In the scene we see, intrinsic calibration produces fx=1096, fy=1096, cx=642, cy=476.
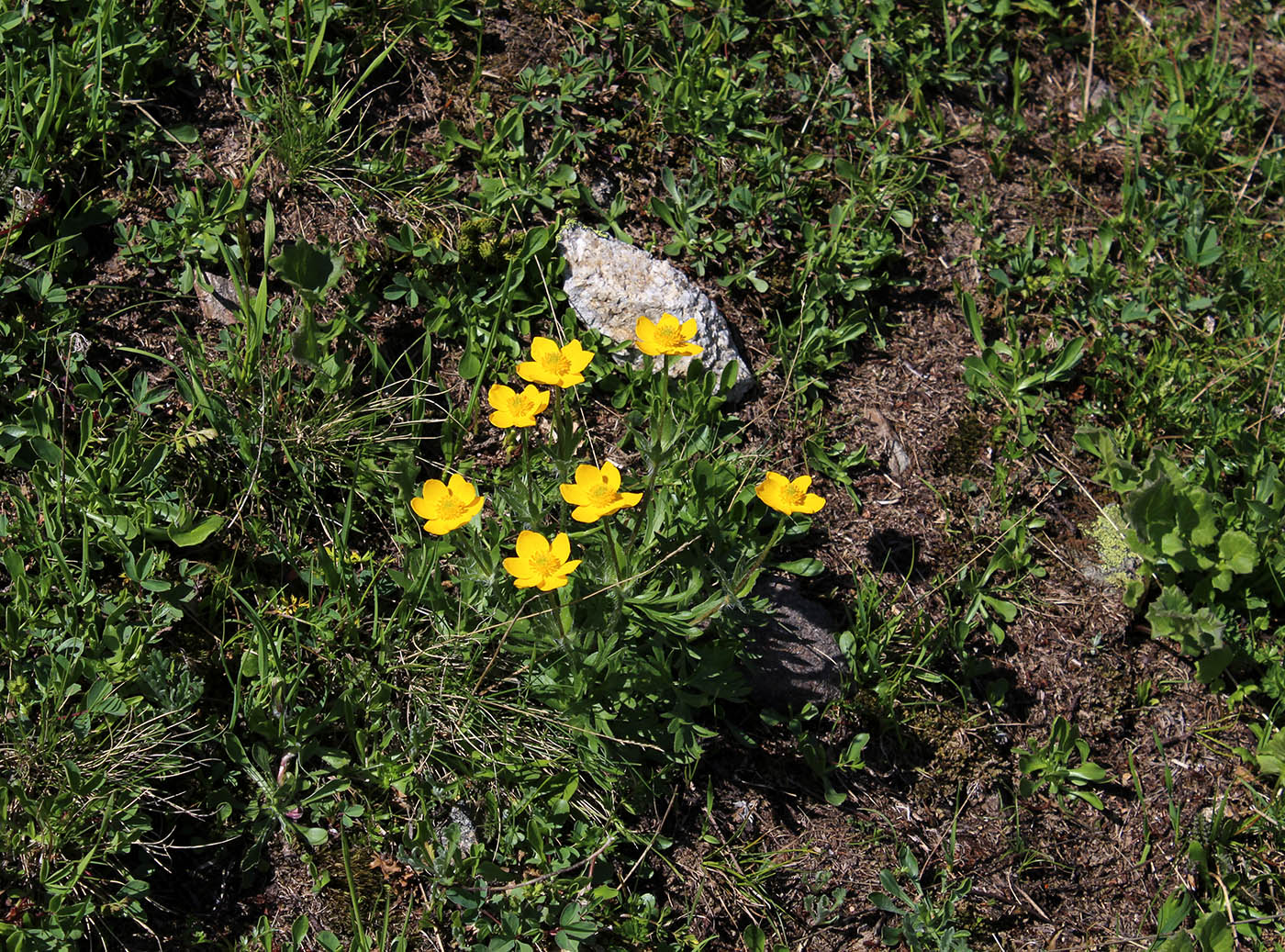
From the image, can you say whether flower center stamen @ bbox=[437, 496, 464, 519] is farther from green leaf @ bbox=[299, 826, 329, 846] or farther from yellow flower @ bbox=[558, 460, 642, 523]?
green leaf @ bbox=[299, 826, 329, 846]

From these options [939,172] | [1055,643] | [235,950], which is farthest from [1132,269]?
[235,950]

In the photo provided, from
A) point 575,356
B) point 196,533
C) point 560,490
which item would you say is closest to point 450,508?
point 560,490

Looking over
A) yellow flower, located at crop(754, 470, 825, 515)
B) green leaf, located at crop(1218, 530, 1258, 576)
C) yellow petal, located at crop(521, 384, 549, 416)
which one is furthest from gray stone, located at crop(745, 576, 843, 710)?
green leaf, located at crop(1218, 530, 1258, 576)

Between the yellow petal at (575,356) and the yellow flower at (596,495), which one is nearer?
the yellow flower at (596,495)

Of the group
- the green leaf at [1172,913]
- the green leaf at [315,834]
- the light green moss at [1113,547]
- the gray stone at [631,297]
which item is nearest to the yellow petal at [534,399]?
the gray stone at [631,297]

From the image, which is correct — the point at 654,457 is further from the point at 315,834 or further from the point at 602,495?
the point at 315,834

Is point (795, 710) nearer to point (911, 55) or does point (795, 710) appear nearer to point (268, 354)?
point (268, 354)

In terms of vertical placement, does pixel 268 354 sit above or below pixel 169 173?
below

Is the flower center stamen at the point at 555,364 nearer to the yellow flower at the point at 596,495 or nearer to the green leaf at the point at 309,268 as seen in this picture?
the yellow flower at the point at 596,495

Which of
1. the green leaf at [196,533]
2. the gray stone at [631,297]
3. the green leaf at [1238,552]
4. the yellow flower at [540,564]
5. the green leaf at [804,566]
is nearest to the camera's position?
the yellow flower at [540,564]
